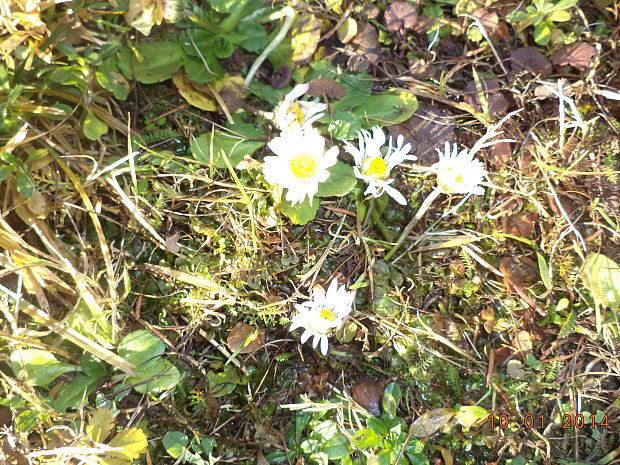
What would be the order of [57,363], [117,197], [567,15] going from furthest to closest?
[567,15] < [117,197] < [57,363]

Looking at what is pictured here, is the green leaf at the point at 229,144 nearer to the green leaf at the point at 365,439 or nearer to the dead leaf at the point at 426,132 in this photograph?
the dead leaf at the point at 426,132

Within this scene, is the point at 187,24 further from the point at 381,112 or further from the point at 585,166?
the point at 585,166

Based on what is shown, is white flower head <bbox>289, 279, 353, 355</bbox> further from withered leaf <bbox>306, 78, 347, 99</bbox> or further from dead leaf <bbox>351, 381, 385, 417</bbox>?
withered leaf <bbox>306, 78, 347, 99</bbox>

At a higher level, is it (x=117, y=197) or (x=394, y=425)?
(x=117, y=197)

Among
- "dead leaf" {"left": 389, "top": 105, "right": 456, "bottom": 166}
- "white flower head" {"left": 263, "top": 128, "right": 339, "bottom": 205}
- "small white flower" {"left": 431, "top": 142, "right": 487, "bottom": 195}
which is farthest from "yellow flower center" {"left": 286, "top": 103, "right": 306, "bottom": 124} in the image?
"small white flower" {"left": 431, "top": 142, "right": 487, "bottom": 195}

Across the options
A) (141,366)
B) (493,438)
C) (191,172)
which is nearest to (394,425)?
(493,438)

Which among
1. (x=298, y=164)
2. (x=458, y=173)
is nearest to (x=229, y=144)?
(x=298, y=164)

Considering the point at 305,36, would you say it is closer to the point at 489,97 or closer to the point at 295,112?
the point at 295,112
